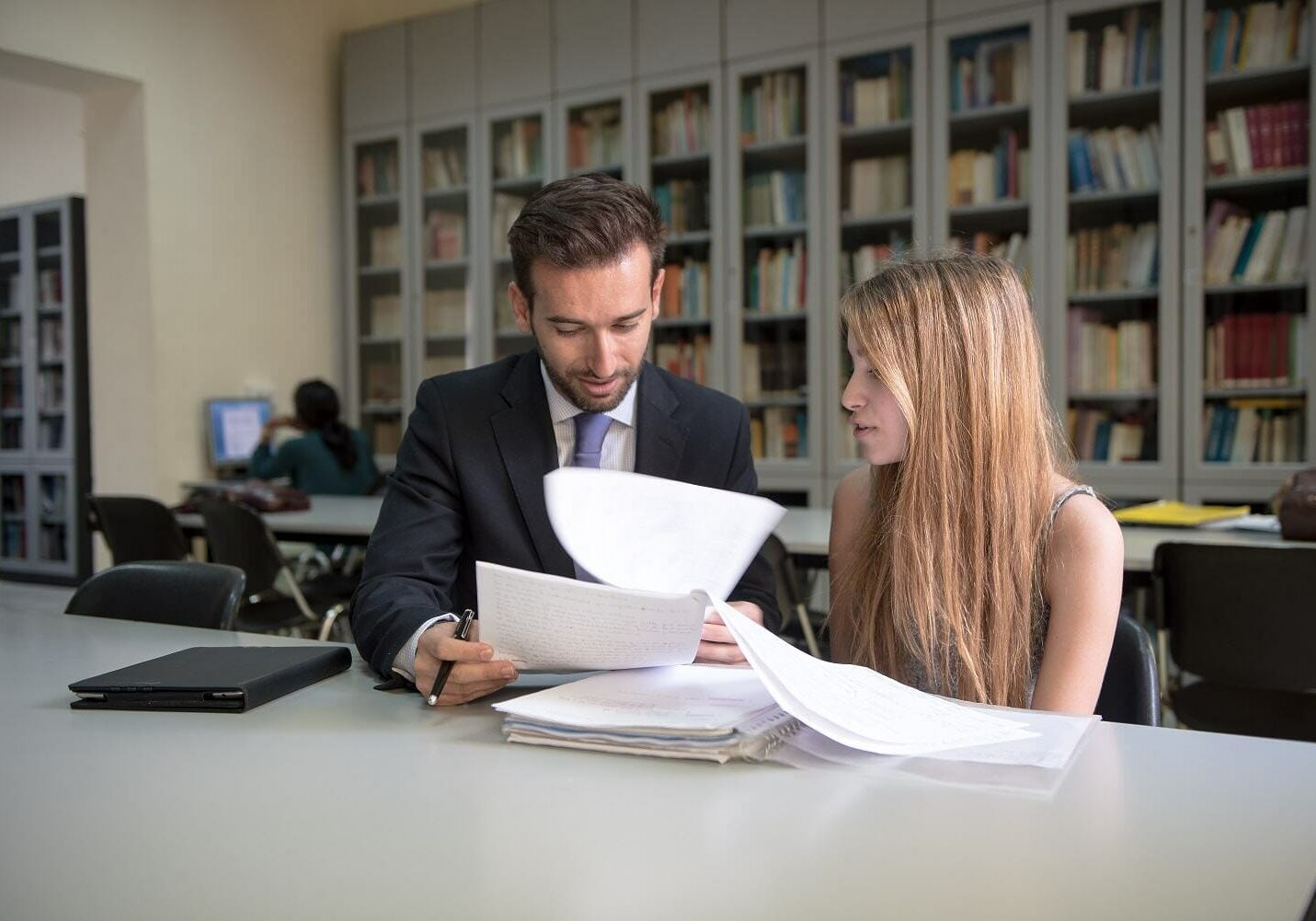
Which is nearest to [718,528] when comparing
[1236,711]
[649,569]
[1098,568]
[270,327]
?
[649,569]

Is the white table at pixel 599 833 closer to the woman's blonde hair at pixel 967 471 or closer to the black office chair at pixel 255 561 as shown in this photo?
the woman's blonde hair at pixel 967 471

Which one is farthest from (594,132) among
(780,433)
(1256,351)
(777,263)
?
(1256,351)

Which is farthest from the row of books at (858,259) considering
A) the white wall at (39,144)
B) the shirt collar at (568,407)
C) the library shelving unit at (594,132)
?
the white wall at (39,144)

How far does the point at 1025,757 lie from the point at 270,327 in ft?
18.5

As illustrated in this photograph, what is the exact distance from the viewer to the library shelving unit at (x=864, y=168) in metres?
4.60

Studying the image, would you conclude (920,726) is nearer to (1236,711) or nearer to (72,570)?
(1236,711)

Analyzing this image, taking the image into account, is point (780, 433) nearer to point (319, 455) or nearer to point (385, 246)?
point (319, 455)

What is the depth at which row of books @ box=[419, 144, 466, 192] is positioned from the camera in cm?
586

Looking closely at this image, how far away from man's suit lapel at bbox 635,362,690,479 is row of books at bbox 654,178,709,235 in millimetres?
3494

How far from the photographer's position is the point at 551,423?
1.74 meters

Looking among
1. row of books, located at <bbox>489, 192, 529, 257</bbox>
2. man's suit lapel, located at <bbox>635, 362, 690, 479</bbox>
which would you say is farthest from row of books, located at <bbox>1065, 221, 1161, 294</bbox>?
man's suit lapel, located at <bbox>635, 362, 690, 479</bbox>

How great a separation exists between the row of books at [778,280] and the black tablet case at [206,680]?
3.82 metres

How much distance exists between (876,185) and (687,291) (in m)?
1.03

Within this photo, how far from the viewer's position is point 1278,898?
2.37 ft
